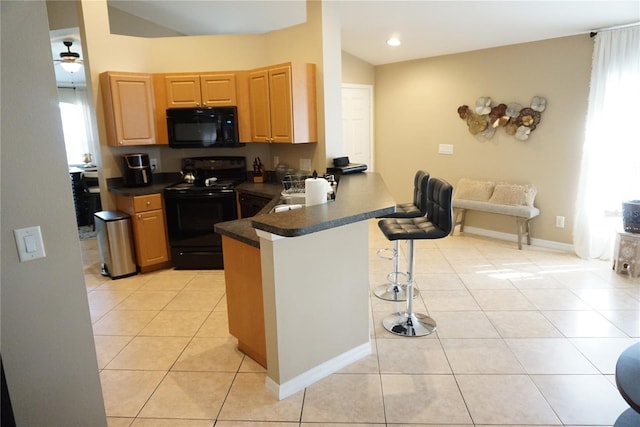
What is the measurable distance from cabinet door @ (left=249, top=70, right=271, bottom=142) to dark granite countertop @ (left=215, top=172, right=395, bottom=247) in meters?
1.48

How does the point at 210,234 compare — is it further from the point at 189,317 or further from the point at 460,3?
the point at 460,3

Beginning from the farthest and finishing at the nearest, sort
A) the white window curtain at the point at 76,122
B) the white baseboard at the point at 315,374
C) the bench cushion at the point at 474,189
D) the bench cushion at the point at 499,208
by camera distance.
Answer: the white window curtain at the point at 76,122, the bench cushion at the point at 474,189, the bench cushion at the point at 499,208, the white baseboard at the point at 315,374

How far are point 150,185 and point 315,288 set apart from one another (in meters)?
2.90

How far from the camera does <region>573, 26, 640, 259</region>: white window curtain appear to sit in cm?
396

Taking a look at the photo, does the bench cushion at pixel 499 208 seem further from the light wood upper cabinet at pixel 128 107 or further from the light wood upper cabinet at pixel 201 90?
the light wood upper cabinet at pixel 128 107

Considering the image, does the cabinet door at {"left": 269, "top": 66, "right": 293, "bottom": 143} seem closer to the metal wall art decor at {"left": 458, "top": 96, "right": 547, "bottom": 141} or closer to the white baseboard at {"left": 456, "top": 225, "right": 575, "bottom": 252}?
the metal wall art decor at {"left": 458, "top": 96, "right": 547, "bottom": 141}

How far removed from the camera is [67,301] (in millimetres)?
1550

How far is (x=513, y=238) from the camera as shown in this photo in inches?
204

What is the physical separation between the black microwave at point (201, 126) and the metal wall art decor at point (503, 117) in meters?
3.02

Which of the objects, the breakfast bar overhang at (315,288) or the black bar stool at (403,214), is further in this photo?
the black bar stool at (403,214)

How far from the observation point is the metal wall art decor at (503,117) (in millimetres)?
4703

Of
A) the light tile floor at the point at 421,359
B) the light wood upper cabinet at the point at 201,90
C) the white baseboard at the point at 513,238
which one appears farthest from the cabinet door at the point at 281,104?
the white baseboard at the point at 513,238

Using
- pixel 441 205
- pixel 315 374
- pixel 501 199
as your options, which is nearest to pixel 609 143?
pixel 501 199

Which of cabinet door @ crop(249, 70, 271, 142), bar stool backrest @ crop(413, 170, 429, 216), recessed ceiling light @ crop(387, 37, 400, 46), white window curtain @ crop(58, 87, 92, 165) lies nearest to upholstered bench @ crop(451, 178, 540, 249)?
recessed ceiling light @ crop(387, 37, 400, 46)
